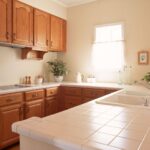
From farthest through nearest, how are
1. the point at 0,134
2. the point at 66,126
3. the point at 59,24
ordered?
the point at 59,24
the point at 0,134
the point at 66,126

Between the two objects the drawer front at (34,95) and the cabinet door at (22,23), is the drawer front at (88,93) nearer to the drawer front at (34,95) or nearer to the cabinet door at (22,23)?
the drawer front at (34,95)

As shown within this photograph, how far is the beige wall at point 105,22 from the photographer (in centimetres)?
345

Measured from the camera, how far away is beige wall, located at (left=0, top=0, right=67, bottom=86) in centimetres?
319

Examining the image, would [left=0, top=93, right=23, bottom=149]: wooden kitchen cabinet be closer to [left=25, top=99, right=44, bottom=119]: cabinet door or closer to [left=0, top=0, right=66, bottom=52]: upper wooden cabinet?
[left=25, top=99, right=44, bottom=119]: cabinet door

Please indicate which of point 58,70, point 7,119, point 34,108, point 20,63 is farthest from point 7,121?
point 58,70

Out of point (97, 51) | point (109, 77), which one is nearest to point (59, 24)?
point (97, 51)

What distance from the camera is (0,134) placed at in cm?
252

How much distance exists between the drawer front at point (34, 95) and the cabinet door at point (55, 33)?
107cm

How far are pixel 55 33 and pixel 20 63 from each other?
100cm

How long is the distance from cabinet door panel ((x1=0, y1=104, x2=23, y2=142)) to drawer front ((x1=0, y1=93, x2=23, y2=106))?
0.22ft

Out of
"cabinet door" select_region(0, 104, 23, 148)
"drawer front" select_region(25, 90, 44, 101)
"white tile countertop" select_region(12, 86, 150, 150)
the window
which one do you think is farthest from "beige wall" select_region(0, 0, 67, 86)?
"white tile countertop" select_region(12, 86, 150, 150)

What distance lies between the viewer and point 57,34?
3986 millimetres

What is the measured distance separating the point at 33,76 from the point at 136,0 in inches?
98.9

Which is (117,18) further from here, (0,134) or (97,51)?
(0,134)
